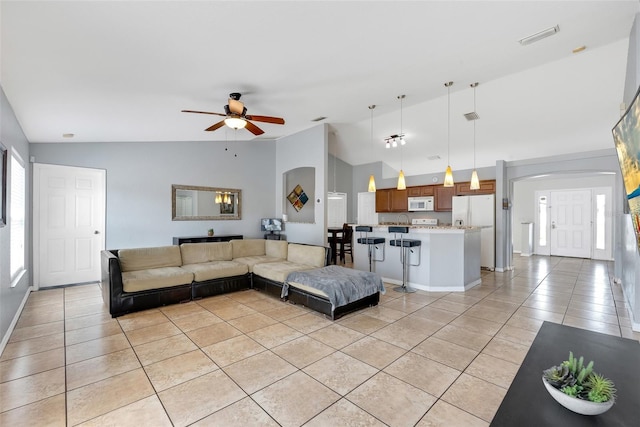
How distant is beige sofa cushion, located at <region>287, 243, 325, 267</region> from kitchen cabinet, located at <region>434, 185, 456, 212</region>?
4.27m

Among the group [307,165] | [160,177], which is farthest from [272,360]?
[160,177]

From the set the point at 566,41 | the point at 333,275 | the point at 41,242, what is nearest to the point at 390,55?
the point at 566,41

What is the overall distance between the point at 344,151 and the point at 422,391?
22.3 feet

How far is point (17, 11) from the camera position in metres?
1.81

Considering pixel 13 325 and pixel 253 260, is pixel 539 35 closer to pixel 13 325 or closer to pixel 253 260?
pixel 253 260

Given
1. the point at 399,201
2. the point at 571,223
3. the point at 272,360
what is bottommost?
the point at 272,360

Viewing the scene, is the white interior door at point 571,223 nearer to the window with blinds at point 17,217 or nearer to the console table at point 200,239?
Result: the console table at point 200,239

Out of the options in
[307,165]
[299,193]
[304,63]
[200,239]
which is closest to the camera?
[304,63]

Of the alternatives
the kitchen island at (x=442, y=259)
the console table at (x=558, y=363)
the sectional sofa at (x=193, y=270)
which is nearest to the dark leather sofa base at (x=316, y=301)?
the sectional sofa at (x=193, y=270)

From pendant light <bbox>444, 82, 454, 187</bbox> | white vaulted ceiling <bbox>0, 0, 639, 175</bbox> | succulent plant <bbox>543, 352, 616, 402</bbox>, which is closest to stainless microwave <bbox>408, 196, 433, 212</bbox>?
pendant light <bbox>444, 82, 454, 187</bbox>

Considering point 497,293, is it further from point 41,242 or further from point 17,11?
point 41,242

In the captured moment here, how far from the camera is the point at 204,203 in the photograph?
19.8 feet

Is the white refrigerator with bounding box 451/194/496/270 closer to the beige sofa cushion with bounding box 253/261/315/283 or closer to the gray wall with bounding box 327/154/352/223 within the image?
the gray wall with bounding box 327/154/352/223

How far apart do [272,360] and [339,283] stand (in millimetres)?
1311
